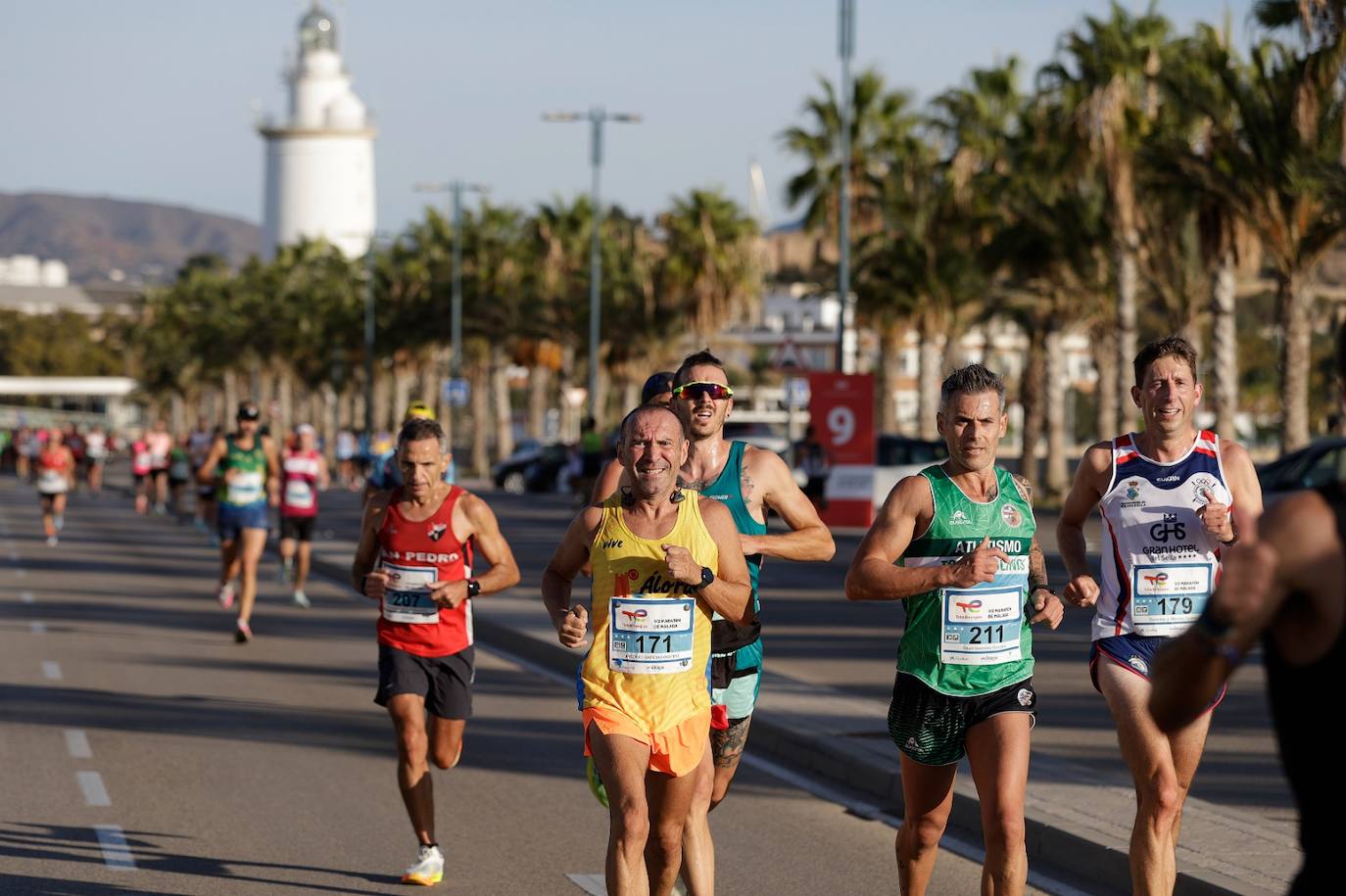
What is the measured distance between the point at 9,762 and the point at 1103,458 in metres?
6.45

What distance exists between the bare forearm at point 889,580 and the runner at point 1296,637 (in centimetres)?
278

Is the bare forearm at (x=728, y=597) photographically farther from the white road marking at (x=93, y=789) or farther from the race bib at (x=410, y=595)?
the white road marking at (x=93, y=789)

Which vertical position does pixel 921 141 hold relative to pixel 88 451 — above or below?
above

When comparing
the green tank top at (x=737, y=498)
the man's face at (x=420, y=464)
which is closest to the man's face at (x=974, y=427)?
the green tank top at (x=737, y=498)

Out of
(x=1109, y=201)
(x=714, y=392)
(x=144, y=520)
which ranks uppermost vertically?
(x=1109, y=201)

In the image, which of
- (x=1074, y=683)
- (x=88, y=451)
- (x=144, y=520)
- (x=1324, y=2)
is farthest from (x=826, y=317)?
(x=1074, y=683)

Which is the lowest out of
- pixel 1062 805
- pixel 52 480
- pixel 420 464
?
pixel 1062 805

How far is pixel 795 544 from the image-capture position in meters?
7.21

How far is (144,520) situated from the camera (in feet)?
131

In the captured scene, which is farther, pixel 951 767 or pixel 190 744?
pixel 190 744

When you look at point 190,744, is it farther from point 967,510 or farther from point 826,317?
point 826,317

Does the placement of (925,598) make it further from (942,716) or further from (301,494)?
(301,494)

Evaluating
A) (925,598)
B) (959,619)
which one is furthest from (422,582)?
(959,619)

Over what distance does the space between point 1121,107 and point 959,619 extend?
30543 mm
